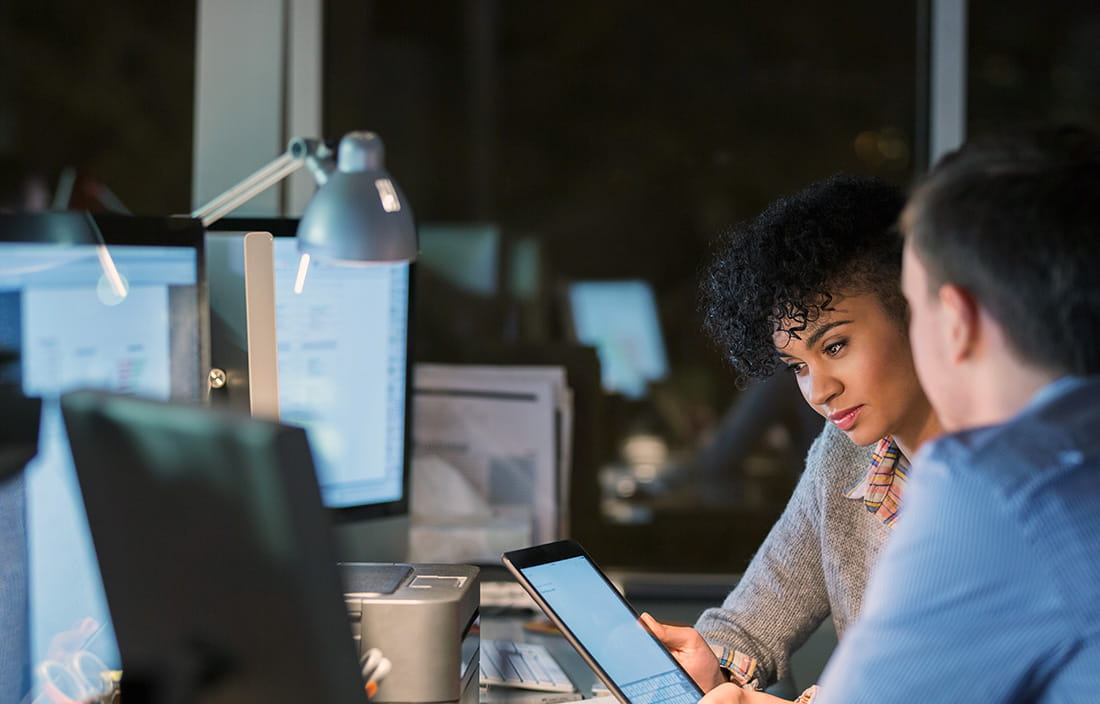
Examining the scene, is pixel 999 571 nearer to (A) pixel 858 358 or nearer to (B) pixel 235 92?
(A) pixel 858 358

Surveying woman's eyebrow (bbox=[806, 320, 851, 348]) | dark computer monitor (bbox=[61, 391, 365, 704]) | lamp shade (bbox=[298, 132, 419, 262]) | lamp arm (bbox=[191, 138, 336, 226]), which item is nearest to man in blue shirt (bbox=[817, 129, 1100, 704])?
dark computer monitor (bbox=[61, 391, 365, 704])

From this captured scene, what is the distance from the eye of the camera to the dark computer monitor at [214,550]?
24.4 inches

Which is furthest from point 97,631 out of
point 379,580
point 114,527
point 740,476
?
point 740,476

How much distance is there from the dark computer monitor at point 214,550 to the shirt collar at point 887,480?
0.85 m

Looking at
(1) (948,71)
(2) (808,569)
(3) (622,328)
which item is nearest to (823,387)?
(2) (808,569)

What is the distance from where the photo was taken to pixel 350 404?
5.24 ft

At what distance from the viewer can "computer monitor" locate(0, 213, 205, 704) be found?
105cm

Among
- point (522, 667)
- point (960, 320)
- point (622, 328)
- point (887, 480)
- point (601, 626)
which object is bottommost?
point (522, 667)

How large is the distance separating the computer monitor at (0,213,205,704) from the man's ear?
27.2 inches

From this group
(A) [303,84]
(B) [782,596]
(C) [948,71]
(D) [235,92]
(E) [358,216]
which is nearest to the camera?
(E) [358,216]

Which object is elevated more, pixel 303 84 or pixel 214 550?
pixel 303 84

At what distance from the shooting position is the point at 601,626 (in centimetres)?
111

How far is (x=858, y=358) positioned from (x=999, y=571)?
58cm

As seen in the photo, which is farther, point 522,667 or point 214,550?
point 522,667
